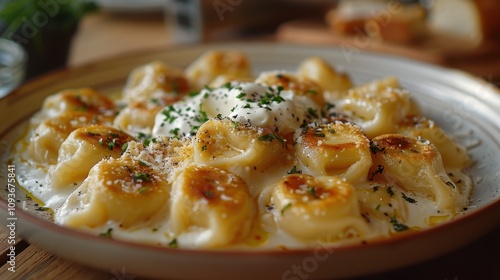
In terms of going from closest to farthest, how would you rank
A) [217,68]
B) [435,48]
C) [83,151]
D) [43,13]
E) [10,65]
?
[83,151] → [217,68] → [10,65] → [43,13] → [435,48]

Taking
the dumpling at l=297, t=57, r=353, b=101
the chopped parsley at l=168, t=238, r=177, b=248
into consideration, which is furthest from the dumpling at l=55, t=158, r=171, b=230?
the dumpling at l=297, t=57, r=353, b=101

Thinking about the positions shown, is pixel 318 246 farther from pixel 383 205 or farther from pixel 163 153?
pixel 163 153

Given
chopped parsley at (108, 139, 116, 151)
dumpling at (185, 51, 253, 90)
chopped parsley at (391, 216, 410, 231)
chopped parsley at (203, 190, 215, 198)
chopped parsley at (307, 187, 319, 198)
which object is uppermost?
chopped parsley at (203, 190, 215, 198)

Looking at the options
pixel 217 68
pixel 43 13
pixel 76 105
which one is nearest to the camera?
pixel 76 105

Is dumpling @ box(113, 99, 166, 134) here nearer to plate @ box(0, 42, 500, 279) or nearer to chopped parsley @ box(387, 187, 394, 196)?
plate @ box(0, 42, 500, 279)

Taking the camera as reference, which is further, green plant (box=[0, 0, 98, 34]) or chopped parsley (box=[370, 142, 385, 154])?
green plant (box=[0, 0, 98, 34])

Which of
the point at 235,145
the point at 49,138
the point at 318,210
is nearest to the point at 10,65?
the point at 49,138
